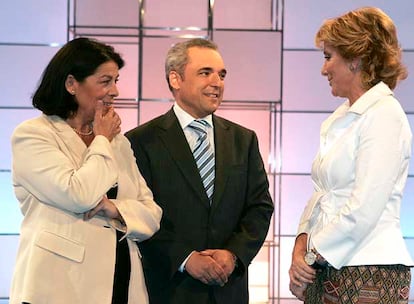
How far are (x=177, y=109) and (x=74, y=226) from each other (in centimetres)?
88

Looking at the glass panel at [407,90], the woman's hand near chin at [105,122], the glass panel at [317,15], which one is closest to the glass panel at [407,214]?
the glass panel at [407,90]

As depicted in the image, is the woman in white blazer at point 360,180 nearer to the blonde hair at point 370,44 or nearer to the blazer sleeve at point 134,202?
the blonde hair at point 370,44

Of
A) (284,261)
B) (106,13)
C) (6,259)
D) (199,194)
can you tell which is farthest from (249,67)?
(199,194)

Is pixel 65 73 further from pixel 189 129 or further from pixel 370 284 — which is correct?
pixel 370 284

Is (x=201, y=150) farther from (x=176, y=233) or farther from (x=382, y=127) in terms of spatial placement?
(x=382, y=127)

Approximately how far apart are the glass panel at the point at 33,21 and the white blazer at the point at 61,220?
8.67ft

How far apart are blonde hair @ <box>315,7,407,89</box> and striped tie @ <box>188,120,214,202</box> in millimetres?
778

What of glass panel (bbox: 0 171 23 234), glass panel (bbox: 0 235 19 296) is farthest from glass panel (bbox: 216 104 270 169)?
glass panel (bbox: 0 235 19 296)

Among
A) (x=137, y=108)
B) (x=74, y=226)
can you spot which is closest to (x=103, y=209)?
(x=74, y=226)

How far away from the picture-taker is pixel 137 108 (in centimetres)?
489

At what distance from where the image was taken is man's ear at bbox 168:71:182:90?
122 inches

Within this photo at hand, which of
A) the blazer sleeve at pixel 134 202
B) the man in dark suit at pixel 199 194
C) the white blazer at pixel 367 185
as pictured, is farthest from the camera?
the man in dark suit at pixel 199 194

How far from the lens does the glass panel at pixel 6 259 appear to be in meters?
4.97

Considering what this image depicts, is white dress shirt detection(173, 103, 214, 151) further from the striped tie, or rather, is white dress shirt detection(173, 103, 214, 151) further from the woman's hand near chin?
Answer: the woman's hand near chin
